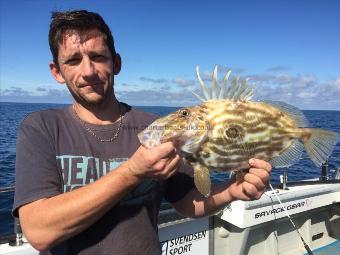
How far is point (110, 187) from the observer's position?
2.30 meters

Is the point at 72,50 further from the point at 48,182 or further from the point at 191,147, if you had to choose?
the point at 191,147

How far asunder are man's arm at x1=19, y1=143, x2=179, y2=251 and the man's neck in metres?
0.72

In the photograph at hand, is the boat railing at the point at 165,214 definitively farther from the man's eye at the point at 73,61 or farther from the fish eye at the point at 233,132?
the fish eye at the point at 233,132

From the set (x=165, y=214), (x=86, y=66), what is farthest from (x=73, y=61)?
(x=165, y=214)

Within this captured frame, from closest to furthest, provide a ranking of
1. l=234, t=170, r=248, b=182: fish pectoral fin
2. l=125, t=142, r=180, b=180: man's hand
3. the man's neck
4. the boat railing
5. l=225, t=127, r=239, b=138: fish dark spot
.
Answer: l=125, t=142, r=180, b=180: man's hand, l=225, t=127, r=239, b=138: fish dark spot, l=234, t=170, r=248, b=182: fish pectoral fin, the man's neck, the boat railing

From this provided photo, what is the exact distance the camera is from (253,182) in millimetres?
2713

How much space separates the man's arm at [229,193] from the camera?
2.66m

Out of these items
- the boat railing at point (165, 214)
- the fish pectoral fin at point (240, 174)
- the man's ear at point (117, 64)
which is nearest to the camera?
the fish pectoral fin at point (240, 174)

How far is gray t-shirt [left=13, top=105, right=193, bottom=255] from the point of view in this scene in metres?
2.56

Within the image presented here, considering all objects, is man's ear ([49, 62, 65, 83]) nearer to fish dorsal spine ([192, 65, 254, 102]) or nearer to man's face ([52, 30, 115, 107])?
man's face ([52, 30, 115, 107])

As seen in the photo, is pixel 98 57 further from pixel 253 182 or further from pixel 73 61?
pixel 253 182

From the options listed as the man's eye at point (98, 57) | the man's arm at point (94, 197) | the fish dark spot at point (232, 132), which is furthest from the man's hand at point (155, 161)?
the man's eye at point (98, 57)

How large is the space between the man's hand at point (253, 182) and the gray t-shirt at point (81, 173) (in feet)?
2.18

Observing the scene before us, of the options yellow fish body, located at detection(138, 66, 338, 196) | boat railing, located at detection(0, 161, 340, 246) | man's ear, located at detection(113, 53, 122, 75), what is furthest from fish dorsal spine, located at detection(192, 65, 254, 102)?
boat railing, located at detection(0, 161, 340, 246)
